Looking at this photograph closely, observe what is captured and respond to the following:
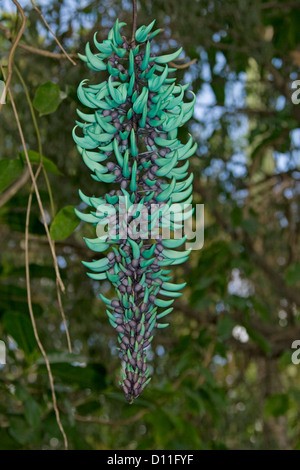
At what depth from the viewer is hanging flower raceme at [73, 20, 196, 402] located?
600 mm

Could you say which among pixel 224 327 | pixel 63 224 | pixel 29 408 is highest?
pixel 63 224

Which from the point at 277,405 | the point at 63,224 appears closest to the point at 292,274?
the point at 277,405

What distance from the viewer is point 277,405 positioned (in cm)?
197

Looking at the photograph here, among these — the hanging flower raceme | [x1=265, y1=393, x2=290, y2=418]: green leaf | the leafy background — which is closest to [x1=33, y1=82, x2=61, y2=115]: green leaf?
the leafy background

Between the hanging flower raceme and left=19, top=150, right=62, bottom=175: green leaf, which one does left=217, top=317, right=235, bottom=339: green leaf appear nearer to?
left=19, top=150, right=62, bottom=175: green leaf

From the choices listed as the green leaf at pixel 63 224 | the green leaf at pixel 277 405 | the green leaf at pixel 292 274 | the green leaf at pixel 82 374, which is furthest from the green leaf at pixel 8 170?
the green leaf at pixel 277 405

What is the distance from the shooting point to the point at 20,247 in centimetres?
281

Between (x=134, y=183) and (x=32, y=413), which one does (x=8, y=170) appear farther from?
(x=32, y=413)

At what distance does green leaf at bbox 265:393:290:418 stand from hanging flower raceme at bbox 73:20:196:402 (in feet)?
4.71

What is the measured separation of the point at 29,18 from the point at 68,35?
21 centimetres

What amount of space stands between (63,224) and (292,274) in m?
1.16

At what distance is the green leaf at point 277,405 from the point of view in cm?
197

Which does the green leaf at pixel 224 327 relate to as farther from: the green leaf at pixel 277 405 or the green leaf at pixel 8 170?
the green leaf at pixel 8 170

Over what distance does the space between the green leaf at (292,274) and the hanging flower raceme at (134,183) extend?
132cm
